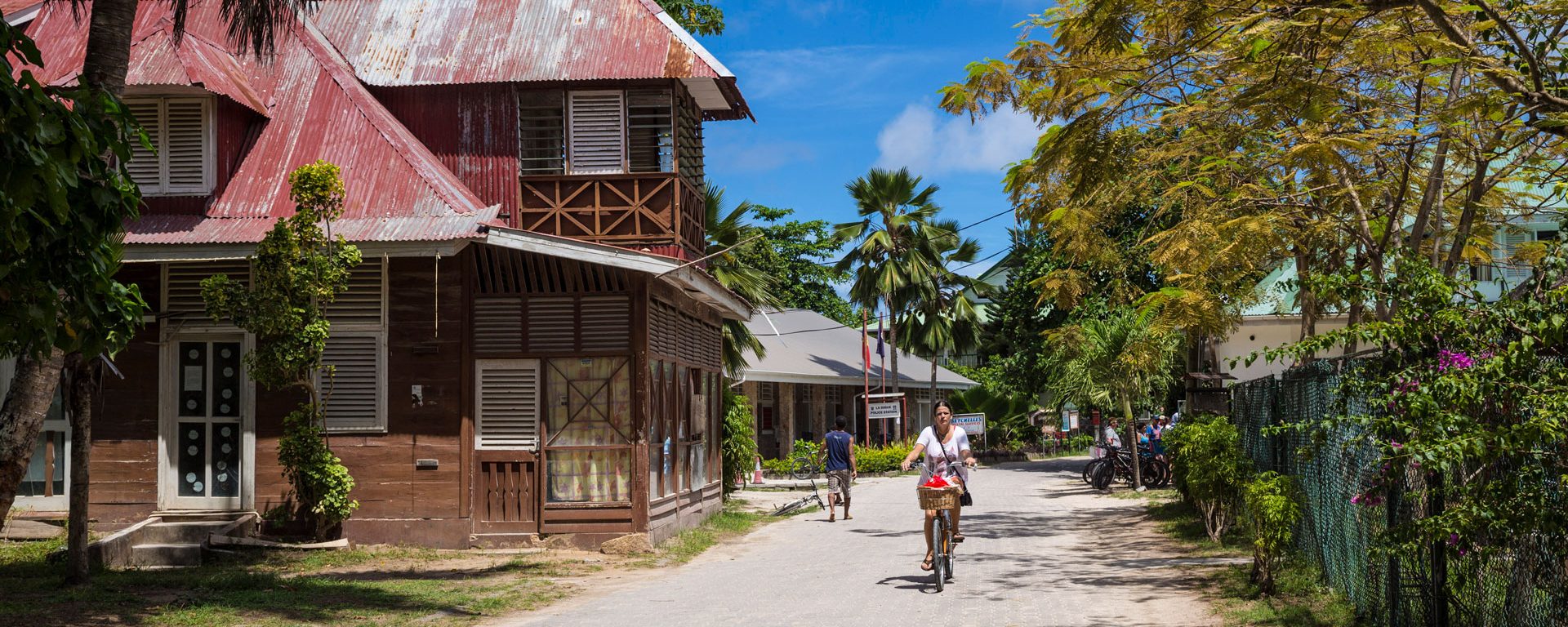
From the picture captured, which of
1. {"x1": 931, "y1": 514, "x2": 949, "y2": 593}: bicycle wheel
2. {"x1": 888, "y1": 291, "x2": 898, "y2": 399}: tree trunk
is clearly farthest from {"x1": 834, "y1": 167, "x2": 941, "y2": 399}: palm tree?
{"x1": 931, "y1": 514, "x2": 949, "y2": 593}: bicycle wheel

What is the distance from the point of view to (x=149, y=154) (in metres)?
16.5

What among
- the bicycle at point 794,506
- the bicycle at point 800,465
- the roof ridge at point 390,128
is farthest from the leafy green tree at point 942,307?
the roof ridge at point 390,128

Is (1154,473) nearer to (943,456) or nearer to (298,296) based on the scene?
(943,456)

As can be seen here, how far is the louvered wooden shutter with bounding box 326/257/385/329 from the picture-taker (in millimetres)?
16250

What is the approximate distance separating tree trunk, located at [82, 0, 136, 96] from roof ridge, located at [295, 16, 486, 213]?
17.1 ft

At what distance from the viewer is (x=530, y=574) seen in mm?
14062

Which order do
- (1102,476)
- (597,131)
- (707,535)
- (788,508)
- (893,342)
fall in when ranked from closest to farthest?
1. (597,131)
2. (707,535)
3. (788,508)
4. (1102,476)
5. (893,342)

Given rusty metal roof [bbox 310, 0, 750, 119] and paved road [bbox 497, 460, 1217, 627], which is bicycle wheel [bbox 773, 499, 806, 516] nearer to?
paved road [bbox 497, 460, 1217, 627]

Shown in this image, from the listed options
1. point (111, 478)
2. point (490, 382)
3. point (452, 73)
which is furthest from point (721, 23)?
point (111, 478)

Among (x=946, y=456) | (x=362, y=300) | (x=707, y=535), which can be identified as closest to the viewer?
(x=946, y=456)

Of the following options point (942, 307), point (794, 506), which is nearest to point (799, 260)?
point (942, 307)

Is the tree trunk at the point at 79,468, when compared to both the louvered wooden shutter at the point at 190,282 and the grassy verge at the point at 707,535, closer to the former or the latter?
the louvered wooden shutter at the point at 190,282

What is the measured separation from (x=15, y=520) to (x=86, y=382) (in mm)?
5173

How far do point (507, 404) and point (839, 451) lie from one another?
21.6ft
